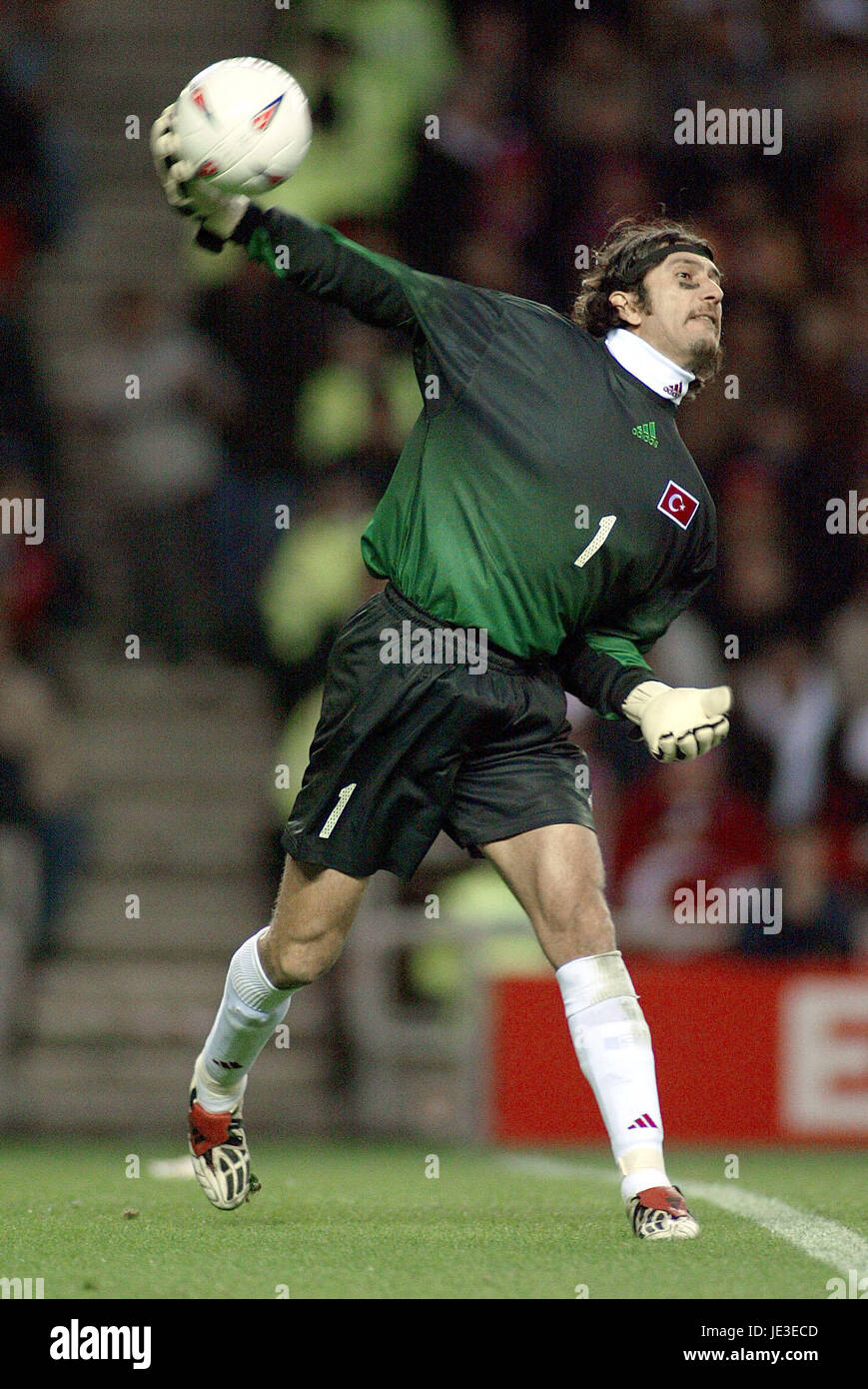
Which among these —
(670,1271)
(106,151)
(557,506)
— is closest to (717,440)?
(106,151)

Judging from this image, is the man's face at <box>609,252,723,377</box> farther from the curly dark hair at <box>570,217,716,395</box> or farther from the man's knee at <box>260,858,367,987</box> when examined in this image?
the man's knee at <box>260,858,367,987</box>

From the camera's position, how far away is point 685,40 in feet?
37.4

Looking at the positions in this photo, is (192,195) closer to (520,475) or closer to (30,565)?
(520,475)

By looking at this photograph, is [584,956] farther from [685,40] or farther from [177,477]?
[685,40]

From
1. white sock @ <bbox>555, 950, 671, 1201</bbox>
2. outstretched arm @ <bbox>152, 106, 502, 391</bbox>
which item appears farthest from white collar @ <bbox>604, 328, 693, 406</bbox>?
white sock @ <bbox>555, 950, 671, 1201</bbox>

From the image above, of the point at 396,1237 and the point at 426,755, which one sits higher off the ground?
the point at 426,755

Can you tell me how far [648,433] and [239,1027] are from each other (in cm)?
178

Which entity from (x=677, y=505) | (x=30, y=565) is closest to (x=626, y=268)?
(x=677, y=505)

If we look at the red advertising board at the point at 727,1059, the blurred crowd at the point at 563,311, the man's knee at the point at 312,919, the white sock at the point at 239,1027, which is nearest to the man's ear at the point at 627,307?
the man's knee at the point at 312,919

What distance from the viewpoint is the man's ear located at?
5.18m

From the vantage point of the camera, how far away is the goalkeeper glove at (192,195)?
480 cm

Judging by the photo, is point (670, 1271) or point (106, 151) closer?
point (670, 1271)

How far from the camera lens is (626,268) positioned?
523 centimetres

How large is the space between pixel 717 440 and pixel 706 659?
1.27 m
